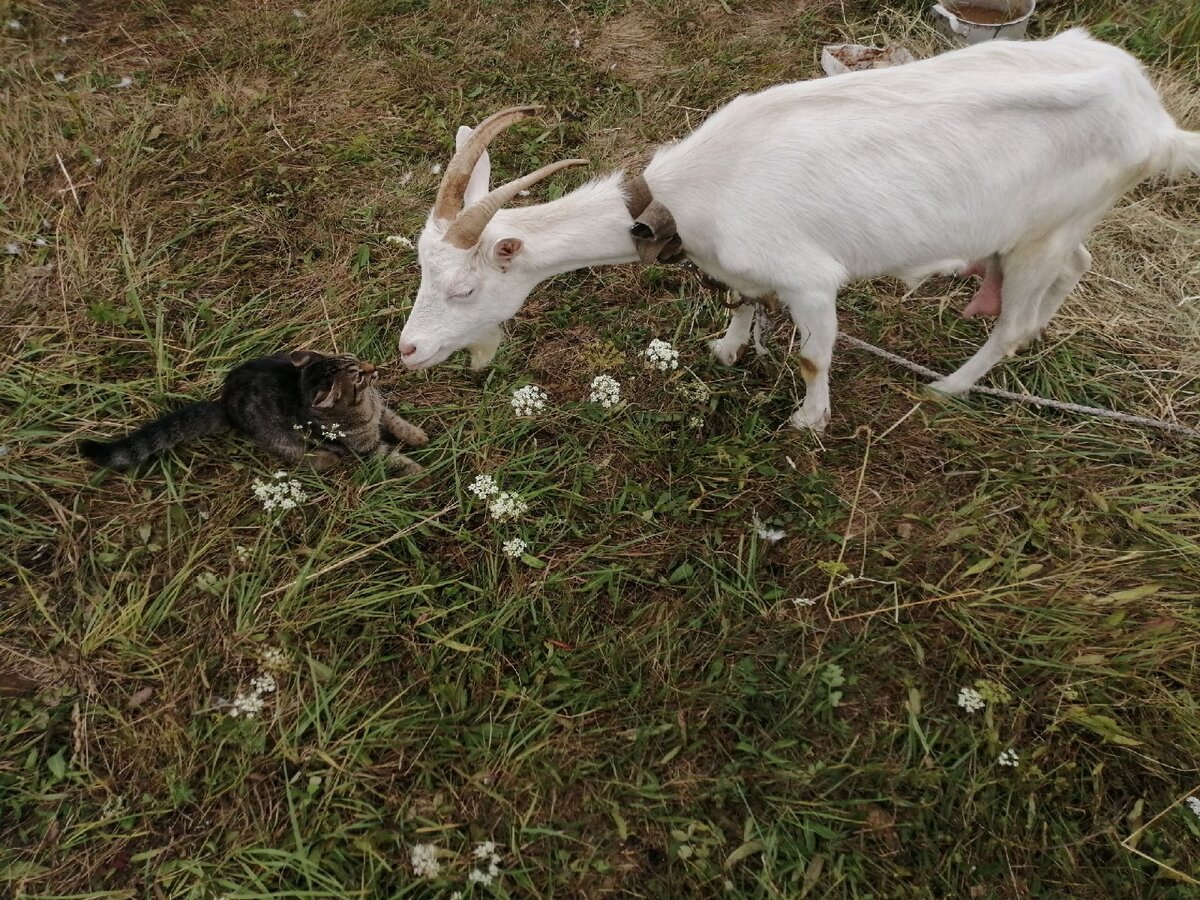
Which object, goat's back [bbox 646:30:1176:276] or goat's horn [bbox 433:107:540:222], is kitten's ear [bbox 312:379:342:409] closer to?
goat's horn [bbox 433:107:540:222]

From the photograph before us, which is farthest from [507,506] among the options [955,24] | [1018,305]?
[955,24]

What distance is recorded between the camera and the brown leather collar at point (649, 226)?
2441 mm

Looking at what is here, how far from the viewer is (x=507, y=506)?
2.65 m

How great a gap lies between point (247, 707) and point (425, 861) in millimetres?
806

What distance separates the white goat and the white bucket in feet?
6.84

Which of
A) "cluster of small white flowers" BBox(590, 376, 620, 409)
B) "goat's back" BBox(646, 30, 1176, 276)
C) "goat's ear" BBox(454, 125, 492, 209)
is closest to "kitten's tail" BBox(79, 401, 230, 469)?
"goat's ear" BBox(454, 125, 492, 209)

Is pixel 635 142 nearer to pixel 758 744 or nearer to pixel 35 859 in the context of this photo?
pixel 758 744

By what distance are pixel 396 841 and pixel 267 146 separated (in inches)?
156

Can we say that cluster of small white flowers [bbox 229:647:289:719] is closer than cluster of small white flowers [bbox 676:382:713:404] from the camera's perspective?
Yes

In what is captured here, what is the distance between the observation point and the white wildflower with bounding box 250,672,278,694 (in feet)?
7.79

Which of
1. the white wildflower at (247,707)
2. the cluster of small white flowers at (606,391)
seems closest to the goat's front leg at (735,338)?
the cluster of small white flowers at (606,391)

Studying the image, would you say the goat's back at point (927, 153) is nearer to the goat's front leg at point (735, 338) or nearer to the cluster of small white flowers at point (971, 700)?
the goat's front leg at point (735, 338)

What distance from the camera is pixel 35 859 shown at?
217 centimetres

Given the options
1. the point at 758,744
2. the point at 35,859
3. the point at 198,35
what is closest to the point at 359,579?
the point at 35,859
